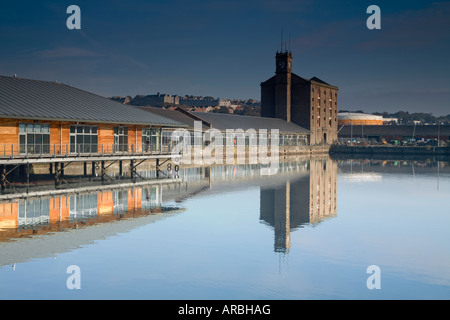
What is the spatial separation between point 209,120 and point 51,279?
207ft

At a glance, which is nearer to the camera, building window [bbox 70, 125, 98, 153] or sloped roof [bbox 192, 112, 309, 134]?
building window [bbox 70, 125, 98, 153]

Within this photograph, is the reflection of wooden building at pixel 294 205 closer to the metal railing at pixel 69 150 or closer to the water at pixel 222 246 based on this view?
the water at pixel 222 246

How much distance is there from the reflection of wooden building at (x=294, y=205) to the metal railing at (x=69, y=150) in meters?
13.5

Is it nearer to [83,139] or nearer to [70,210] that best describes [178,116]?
[83,139]

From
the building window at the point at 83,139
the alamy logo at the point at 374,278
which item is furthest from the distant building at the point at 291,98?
the alamy logo at the point at 374,278

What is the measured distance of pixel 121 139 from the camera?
45719 millimetres

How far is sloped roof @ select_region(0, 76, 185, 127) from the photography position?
36.7 meters

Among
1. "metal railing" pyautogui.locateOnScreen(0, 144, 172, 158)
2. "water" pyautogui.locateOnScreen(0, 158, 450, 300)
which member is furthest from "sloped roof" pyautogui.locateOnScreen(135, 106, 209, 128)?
"water" pyautogui.locateOnScreen(0, 158, 450, 300)

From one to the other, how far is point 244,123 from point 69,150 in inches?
1921

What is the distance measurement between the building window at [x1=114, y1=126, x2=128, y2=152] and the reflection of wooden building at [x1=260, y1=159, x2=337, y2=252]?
14262 mm

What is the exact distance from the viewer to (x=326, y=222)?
24.4m

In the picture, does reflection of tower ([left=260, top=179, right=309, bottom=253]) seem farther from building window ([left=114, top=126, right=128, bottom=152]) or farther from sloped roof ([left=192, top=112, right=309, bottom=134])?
sloped roof ([left=192, top=112, right=309, bottom=134])

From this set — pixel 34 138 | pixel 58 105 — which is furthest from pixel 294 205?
pixel 58 105

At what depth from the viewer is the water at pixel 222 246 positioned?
13.8m
